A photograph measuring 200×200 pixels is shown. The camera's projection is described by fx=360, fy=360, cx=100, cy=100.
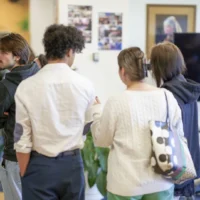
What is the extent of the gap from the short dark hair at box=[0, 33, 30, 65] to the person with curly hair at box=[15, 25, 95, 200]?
428mm

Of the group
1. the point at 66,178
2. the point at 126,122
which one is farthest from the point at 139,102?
the point at 66,178

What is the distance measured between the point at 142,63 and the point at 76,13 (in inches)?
88.9

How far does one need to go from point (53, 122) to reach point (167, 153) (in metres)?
0.50

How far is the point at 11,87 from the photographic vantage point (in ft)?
6.11

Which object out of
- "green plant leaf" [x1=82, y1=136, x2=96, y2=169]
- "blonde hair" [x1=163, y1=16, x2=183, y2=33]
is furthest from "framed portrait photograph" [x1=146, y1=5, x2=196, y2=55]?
"green plant leaf" [x1=82, y1=136, x2=96, y2=169]

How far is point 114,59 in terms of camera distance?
3869 mm

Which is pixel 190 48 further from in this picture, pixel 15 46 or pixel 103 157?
pixel 15 46

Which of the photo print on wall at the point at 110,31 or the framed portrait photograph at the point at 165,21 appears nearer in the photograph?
the photo print on wall at the point at 110,31

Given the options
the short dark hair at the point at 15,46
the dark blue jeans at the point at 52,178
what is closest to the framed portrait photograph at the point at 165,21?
the short dark hair at the point at 15,46

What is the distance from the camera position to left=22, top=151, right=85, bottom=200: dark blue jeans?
1.53 meters

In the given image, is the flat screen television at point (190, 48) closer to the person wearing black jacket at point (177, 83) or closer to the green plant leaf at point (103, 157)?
the green plant leaf at point (103, 157)

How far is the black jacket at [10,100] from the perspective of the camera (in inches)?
72.4

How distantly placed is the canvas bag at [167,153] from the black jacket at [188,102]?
338 mm

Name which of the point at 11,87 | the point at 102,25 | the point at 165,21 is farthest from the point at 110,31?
the point at 11,87
